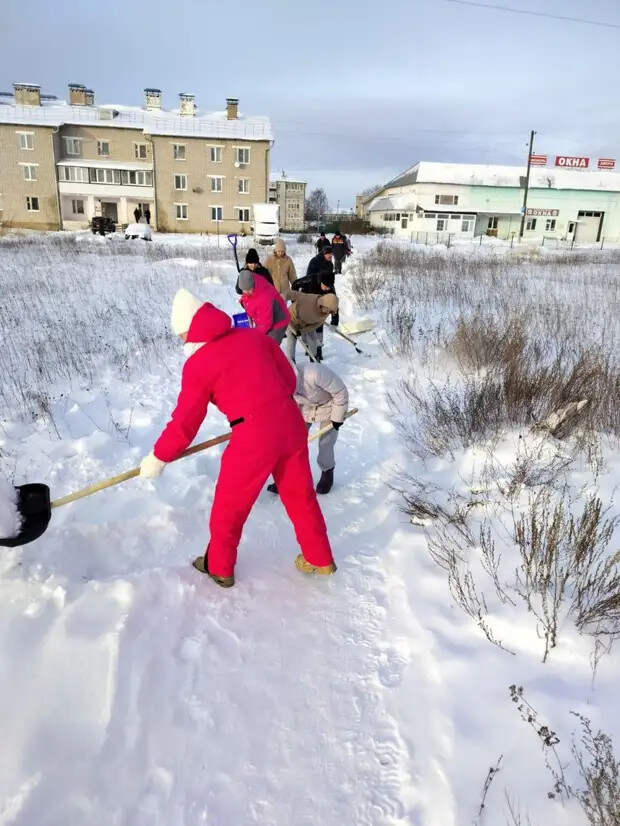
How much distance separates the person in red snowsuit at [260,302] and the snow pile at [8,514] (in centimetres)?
328

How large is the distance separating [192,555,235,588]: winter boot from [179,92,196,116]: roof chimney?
4015cm

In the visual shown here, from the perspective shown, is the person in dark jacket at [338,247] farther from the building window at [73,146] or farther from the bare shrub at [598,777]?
the building window at [73,146]

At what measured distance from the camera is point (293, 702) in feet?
7.22

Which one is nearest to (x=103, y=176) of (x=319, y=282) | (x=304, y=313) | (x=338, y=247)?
(x=338, y=247)

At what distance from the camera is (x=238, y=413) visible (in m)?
2.53

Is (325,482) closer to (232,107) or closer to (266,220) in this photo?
(266,220)

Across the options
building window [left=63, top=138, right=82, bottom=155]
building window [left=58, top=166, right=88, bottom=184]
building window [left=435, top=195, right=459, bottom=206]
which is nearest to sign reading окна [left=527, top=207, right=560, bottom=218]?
building window [left=435, top=195, right=459, bottom=206]

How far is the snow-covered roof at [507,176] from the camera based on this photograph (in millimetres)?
40375

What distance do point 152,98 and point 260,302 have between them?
1578 inches

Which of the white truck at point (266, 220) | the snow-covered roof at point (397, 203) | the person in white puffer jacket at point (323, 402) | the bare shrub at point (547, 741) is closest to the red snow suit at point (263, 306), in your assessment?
the person in white puffer jacket at point (323, 402)

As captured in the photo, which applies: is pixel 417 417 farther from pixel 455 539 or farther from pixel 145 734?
pixel 145 734

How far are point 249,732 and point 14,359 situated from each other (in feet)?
18.6

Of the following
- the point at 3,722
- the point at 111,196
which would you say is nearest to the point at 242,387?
the point at 3,722

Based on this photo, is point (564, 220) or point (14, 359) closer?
point (14, 359)
